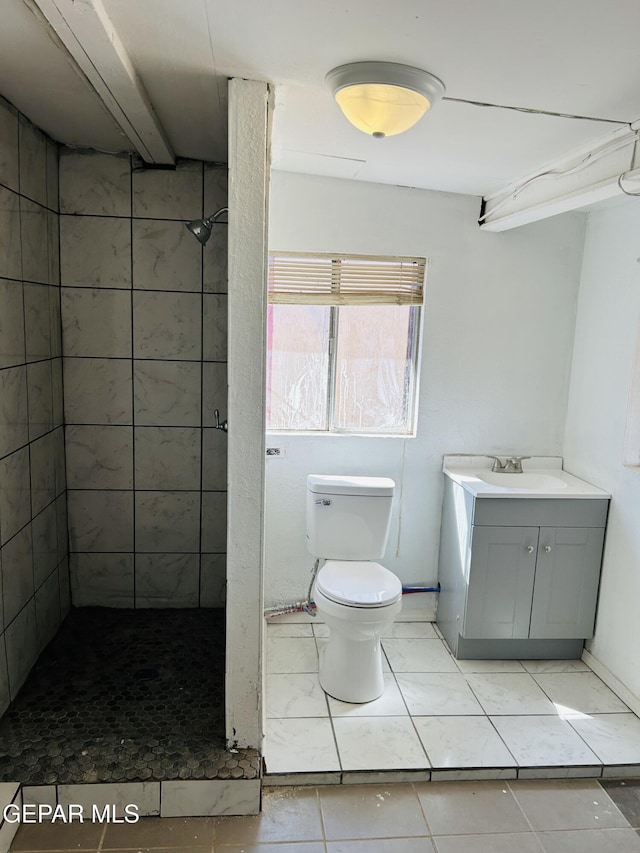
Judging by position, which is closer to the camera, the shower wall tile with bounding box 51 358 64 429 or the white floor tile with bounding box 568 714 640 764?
the white floor tile with bounding box 568 714 640 764

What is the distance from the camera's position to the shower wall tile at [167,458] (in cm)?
288

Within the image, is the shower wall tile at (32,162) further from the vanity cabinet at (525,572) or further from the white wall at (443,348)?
the vanity cabinet at (525,572)

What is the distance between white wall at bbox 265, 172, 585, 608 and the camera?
296 centimetres

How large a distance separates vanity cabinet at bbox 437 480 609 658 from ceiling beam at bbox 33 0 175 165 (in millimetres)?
1964

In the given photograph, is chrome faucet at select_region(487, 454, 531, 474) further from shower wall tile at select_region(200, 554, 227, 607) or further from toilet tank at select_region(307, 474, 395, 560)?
shower wall tile at select_region(200, 554, 227, 607)

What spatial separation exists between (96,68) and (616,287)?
224 centimetres

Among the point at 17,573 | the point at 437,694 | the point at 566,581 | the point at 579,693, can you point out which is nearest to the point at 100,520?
the point at 17,573

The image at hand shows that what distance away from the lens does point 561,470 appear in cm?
322

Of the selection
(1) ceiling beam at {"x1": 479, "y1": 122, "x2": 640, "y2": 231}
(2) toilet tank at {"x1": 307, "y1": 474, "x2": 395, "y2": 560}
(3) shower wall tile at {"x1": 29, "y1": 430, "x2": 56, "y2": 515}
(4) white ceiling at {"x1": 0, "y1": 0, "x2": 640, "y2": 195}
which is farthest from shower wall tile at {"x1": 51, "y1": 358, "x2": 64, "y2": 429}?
(1) ceiling beam at {"x1": 479, "y1": 122, "x2": 640, "y2": 231}

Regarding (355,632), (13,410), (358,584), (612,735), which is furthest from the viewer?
(358,584)

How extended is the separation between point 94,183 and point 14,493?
1.34 meters

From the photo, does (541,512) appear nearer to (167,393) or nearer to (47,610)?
(167,393)

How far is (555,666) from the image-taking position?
2.91 metres

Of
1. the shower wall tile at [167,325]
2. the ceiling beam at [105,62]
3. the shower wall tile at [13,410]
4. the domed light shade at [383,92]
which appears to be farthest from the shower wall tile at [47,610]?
the domed light shade at [383,92]
